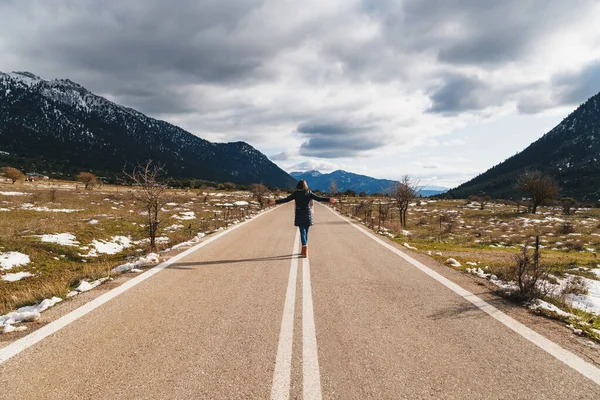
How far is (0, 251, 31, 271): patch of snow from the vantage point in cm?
1091

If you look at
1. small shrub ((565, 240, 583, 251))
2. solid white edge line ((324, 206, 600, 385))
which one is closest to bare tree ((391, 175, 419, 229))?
small shrub ((565, 240, 583, 251))

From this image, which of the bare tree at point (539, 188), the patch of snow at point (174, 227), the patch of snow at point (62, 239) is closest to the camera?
the patch of snow at point (62, 239)

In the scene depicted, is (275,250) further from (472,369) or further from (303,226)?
Answer: (472,369)

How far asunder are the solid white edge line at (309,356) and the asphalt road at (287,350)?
2cm

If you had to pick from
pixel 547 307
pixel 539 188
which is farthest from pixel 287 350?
pixel 539 188

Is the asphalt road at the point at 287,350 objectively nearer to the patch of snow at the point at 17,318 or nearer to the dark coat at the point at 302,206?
the patch of snow at the point at 17,318

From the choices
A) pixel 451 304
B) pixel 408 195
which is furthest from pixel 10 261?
pixel 408 195

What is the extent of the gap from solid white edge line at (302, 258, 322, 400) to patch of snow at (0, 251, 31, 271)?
34.6 feet

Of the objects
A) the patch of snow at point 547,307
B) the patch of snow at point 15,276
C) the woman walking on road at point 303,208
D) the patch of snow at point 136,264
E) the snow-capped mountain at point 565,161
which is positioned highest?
the snow-capped mountain at point 565,161

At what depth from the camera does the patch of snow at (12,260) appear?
10.9 metres

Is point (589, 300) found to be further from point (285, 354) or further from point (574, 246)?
point (574, 246)

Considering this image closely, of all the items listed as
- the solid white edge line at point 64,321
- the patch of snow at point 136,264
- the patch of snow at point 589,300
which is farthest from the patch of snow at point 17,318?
the patch of snow at point 589,300

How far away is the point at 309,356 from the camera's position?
3.84m

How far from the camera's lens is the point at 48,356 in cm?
373
